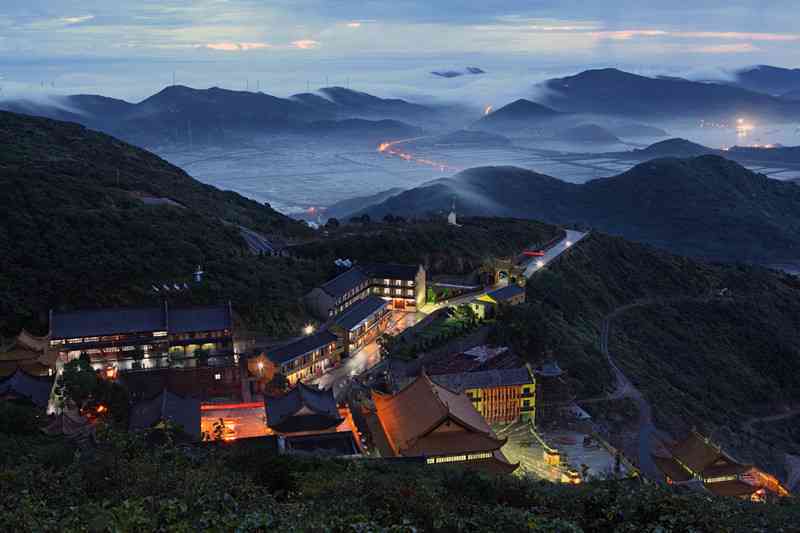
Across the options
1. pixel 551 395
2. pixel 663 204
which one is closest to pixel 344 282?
pixel 551 395

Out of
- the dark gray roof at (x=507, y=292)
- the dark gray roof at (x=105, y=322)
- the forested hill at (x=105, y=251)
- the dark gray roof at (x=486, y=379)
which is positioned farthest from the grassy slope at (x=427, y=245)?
the dark gray roof at (x=486, y=379)

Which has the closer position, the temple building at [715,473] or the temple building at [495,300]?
the temple building at [715,473]

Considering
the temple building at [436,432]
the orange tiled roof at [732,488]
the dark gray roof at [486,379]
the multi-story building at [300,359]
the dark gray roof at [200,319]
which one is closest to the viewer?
the temple building at [436,432]

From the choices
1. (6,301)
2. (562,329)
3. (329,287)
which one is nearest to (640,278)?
(562,329)

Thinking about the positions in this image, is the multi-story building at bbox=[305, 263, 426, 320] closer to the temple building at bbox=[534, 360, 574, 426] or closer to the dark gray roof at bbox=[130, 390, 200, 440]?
the temple building at bbox=[534, 360, 574, 426]

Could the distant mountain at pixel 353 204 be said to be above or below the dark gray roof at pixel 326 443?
below

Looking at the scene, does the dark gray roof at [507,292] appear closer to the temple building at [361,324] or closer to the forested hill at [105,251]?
the temple building at [361,324]

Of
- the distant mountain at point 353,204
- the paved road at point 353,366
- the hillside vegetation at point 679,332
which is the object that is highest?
the paved road at point 353,366

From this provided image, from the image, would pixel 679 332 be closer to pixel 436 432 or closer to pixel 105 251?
pixel 436 432
